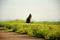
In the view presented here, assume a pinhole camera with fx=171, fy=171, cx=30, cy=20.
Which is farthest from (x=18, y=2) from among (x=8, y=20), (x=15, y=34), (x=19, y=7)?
(x=15, y=34)

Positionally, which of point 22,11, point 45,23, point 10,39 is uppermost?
point 22,11

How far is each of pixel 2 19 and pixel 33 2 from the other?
20.0 inches

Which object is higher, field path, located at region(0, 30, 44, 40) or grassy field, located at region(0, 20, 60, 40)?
grassy field, located at region(0, 20, 60, 40)

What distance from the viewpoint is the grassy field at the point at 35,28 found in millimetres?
2340

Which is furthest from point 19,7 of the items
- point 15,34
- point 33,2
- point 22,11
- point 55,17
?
point 55,17

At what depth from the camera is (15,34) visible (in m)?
2.33

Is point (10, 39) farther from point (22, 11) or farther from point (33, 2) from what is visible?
point (33, 2)

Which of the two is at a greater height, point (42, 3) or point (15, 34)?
point (42, 3)

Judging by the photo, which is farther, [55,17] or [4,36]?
[55,17]

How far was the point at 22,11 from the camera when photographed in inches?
95.3

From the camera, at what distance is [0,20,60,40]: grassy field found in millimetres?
2340

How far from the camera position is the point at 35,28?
240 centimetres

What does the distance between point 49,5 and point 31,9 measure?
0.94 ft

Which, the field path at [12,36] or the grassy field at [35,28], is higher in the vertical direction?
the grassy field at [35,28]
